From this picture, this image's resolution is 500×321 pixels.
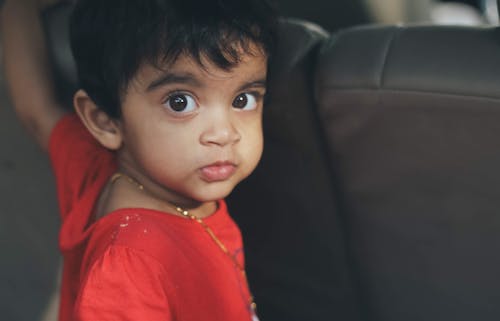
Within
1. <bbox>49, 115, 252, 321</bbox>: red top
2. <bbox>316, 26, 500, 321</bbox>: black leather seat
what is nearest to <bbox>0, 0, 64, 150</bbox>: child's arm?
<bbox>49, 115, 252, 321</bbox>: red top

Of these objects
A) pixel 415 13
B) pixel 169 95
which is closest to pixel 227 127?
pixel 169 95

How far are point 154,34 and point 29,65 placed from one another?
1.20 ft

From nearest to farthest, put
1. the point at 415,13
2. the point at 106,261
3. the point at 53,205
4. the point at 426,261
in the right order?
1. the point at 106,261
2. the point at 426,261
3. the point at 53,205
4. the point at 415,13

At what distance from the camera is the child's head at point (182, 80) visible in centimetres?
98

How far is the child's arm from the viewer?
1.24 m

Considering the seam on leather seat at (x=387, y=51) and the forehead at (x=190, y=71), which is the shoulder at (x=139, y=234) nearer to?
the forehead at (x=190, y=71)

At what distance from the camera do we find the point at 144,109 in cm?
102

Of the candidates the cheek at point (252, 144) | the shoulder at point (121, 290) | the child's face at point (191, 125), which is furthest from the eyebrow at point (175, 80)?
the shoulder at point (121, 290)

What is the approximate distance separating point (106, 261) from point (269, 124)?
17.3 inches

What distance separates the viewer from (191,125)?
1008 millimetres

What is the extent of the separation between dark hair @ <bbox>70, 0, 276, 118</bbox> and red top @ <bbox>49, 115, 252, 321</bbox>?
0.17 metres

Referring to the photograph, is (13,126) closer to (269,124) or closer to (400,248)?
(269,124)

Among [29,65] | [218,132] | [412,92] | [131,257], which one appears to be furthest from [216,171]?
[29,65]

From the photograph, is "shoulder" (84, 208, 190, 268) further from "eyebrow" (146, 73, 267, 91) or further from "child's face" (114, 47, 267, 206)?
"eyebrow" (146, 73, 267, 91)
